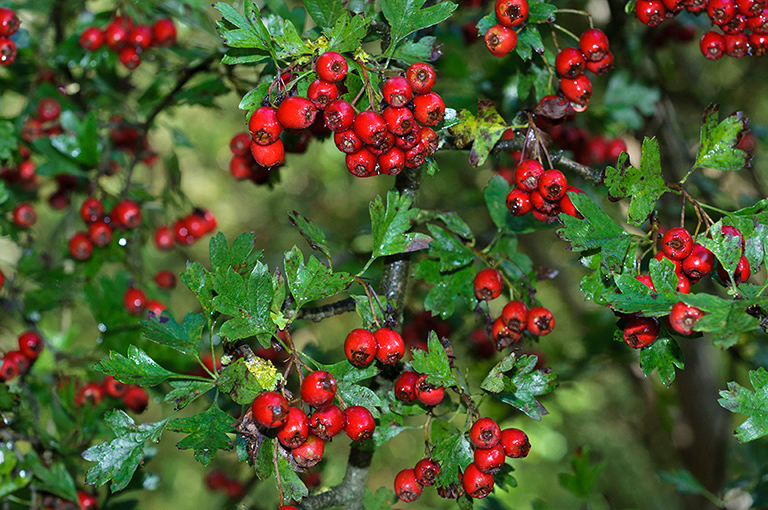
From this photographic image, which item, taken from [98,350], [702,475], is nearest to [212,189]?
[98,350]

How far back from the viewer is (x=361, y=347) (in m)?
0.66

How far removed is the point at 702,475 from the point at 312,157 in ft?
9.26

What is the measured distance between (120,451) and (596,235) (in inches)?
24.4

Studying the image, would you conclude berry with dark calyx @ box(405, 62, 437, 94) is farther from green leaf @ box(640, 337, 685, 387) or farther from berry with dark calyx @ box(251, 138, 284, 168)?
green leaf @ box(640, 337, 685, 387)

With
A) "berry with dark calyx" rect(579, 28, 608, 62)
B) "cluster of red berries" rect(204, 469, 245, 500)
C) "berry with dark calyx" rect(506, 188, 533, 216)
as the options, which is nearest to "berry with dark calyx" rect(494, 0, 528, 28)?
"berry with dark calyx" rect(579, 28, 608, 62)

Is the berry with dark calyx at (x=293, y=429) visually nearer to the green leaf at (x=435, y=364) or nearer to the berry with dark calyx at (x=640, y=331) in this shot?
the green leaf at (x=435, y=364)

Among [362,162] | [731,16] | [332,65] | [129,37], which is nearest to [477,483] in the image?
[362,162]

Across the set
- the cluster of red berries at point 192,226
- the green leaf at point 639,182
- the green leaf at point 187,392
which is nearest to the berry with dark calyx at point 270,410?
the green leaf at point 187,392

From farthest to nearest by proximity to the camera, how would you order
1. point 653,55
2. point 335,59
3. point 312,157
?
point 312,157, point 653,55, point 335,59

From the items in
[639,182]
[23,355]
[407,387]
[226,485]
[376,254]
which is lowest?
[226,485]

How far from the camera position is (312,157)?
3875 millimetres

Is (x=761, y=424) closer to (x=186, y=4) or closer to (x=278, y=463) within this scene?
(x=278, y=463)

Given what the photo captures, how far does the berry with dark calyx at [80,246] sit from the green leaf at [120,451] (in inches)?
25.5

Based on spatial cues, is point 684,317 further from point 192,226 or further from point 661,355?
point 192,226
